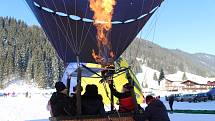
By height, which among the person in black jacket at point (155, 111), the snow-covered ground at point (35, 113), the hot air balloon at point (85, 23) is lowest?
the snow-covered ground at point (35, 113)

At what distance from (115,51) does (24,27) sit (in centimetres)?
13389

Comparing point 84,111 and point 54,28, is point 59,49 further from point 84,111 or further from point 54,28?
point 84,111

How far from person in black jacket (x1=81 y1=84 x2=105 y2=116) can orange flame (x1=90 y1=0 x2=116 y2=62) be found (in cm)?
630

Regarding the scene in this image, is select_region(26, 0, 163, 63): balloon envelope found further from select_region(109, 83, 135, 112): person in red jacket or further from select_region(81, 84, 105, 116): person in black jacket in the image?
select_region(81, 84, 105, 116): person in black jacket

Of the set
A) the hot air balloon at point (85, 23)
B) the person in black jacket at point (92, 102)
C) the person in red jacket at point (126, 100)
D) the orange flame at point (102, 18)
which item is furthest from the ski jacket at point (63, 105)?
the hot air balloon at point (85, 23)

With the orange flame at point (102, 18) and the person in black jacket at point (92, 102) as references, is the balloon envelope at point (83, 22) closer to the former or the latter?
the orange flame at point (102, 18)

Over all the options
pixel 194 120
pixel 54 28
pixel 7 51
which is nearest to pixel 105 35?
pixel 54 28

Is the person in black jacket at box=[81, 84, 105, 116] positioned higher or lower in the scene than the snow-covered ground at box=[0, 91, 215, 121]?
higher

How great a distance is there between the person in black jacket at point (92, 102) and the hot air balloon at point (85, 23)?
762 cm

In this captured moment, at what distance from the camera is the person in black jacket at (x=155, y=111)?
288 inches

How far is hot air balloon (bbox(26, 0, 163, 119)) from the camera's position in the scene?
611 inches

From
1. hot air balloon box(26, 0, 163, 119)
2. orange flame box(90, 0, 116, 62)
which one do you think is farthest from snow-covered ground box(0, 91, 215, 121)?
orange flame box(90, 0, 116, 62)

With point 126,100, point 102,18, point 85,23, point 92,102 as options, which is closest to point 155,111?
point 126,100

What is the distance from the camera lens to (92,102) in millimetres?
7523
